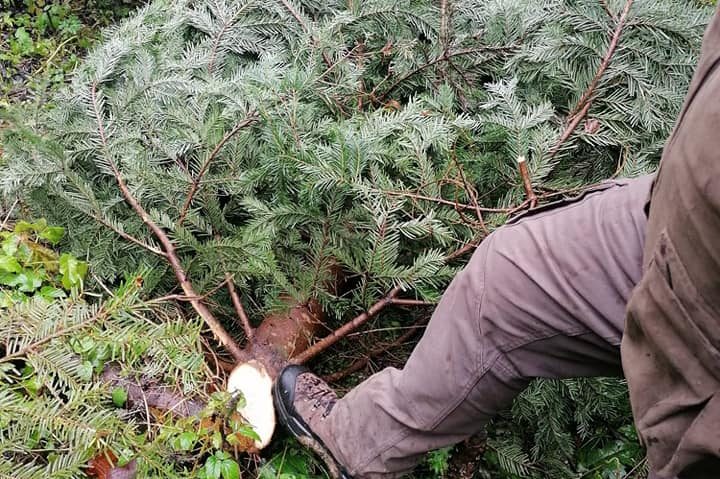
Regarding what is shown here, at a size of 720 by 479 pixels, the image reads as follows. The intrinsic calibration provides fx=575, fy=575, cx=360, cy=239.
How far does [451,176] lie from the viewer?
1828mm

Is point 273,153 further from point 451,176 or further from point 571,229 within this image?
point 571,229

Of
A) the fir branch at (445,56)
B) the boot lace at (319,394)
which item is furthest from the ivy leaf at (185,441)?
the fir branch at (445,56)

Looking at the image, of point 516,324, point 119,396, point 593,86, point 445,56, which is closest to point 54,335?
point 119,396

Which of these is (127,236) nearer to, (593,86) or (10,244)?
(10,244)

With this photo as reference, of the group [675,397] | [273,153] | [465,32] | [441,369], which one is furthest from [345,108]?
[675,397]

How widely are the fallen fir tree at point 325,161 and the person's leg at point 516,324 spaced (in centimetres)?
36

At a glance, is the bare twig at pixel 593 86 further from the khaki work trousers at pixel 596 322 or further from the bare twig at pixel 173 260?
the bare twig at pixel 173 260

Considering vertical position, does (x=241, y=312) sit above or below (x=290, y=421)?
above

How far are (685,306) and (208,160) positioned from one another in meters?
1.37

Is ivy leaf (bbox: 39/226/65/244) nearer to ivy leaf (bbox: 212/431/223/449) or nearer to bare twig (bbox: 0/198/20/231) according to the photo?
bare twig (bbox: 0/198/20/231)

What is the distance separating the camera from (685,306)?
78 centimetres

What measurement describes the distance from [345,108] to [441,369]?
46.1 inches

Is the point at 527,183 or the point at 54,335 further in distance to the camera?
the point at 527,183

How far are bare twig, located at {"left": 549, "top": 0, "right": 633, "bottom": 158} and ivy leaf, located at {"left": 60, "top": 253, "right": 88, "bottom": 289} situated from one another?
1.57m
